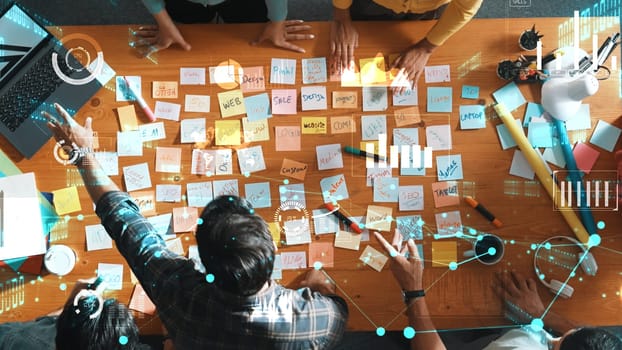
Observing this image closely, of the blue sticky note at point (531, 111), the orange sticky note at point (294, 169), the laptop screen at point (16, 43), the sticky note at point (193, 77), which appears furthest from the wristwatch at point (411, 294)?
the laptop screen at point (16, 43)

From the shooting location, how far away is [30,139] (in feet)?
3.58

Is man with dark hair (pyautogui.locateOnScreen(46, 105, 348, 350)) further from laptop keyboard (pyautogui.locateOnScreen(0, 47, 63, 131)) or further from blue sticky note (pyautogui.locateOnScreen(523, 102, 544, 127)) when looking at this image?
blue sticky note (pyautogui.locateOnScreen(523, 102, 544, 127))

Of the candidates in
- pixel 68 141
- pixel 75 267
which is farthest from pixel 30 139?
pixel 75 267

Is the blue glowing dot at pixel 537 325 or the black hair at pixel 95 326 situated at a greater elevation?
the black hair at pixel 95 326

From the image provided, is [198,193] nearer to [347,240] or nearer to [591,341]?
[347,240]

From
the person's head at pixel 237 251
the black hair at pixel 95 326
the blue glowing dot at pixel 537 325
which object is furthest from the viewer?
the blue glowing dot at pixel 537 325

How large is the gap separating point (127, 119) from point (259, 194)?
37cm

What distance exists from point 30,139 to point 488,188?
44.1 inches

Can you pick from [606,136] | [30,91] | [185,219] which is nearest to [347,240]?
[185,219]

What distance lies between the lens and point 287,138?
1087mm

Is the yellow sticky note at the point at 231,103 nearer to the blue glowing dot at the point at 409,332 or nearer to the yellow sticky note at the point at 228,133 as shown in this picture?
the yellow sticky note at the point at 228,133

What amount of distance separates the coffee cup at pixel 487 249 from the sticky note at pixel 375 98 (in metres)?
0.40

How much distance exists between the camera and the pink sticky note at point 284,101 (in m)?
1.09

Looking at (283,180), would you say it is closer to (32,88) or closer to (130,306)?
(130,306)
